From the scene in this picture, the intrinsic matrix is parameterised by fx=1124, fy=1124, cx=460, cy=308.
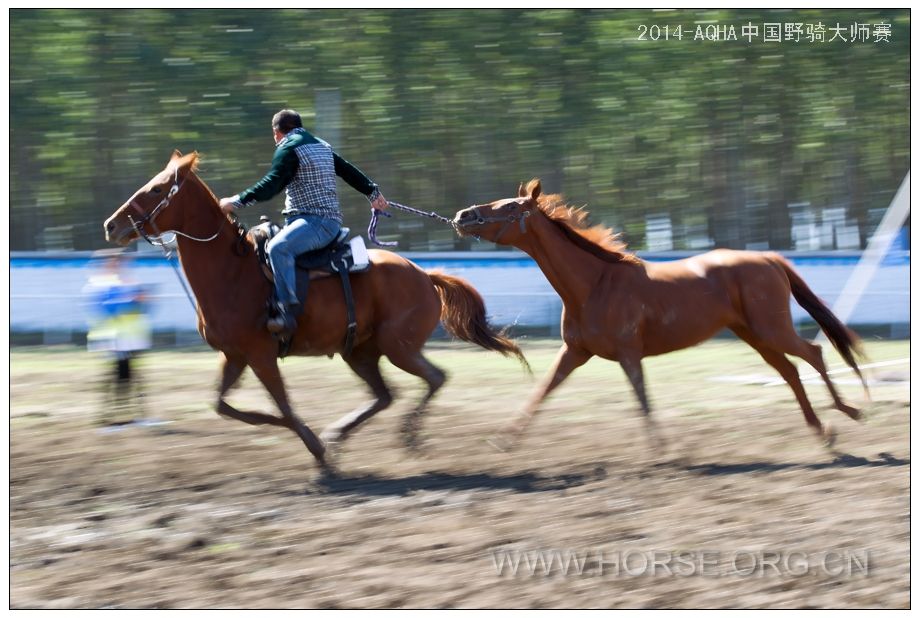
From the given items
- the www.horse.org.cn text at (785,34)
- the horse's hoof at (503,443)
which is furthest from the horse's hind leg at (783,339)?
the www.horse.org.cn text at (785,34)

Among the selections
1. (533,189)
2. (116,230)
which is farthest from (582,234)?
(116,230)

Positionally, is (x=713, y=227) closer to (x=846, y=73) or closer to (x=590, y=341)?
(x=846, y=73)

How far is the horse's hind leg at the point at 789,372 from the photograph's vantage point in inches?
314

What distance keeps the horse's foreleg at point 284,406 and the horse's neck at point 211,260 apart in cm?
46

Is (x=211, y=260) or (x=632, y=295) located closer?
(x=211, y=260)

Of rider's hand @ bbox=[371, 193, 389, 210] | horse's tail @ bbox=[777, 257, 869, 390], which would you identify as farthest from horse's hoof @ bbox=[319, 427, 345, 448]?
horse's tail @ bbox=[777, 257, 869, 390]

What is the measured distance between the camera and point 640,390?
24.4ft

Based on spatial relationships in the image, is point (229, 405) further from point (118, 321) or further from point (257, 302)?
point (118, 321)

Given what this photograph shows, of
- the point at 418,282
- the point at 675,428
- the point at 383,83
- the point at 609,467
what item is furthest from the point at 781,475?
the point at 383,83

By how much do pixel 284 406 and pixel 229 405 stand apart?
14.0 inches

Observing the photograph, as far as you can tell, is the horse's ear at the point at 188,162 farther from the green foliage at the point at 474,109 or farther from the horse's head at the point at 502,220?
the green foliage at the point at 474,109

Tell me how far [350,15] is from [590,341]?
1265 cm

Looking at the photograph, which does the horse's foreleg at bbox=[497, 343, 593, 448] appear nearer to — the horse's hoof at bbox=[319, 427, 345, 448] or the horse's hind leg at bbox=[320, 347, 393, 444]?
the horse's hind leg at bbox=[320, 347, 393, 444]

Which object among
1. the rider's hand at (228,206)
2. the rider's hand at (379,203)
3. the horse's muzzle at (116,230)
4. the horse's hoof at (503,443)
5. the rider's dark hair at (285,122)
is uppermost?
the rider's dark hair at (285,122)
